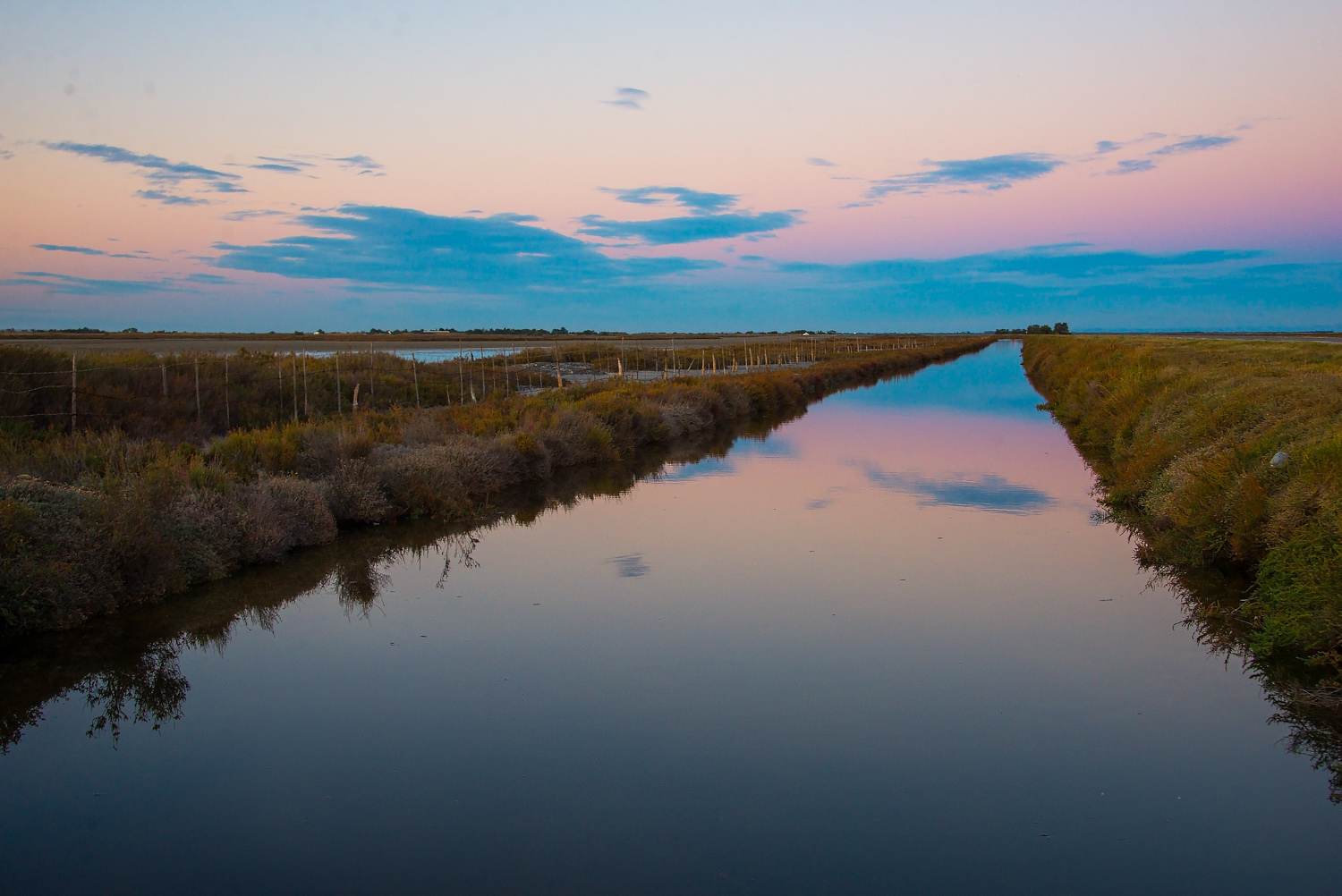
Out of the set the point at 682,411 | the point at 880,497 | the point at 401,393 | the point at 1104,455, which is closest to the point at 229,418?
the point at 401,393

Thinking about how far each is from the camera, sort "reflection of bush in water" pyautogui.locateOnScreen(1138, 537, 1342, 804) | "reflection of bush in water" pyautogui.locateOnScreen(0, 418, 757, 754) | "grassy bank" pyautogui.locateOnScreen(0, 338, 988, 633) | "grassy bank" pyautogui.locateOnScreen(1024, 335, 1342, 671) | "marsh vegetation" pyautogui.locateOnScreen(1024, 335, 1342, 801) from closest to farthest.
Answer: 1. "reflection of bush in water" pyautogui.locateOnScreen(1138, 537, 1342, 804)
2. "reflection of bush in water" pyautogui.locateOnScreen(0, 418, 757, 754)
3. "marsh vegetation" pyautogui.locateOnScreen(1024, 335, 1342, 801)
4. "grassy bank" pyautogui.locateOnScreen(1024, 335, 1342, 671)
5. "grassy bank" pyautogui.locateOnScreen(0, 338, 988, 633)

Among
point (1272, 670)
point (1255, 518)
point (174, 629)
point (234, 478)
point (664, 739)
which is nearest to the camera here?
point (664, 739)

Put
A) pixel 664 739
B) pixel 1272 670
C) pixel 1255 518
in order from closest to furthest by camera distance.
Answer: pixel 664 739 < pixel 1272 670 < pixel 1255 518

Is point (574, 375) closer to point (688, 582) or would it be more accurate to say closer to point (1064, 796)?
point (688, 582)

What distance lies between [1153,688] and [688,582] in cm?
413

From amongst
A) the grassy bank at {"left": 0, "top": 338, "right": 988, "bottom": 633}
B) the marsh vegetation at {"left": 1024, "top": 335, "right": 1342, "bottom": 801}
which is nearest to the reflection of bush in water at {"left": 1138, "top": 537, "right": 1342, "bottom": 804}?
the marsh vegetation at {"left": 1024, "top": 335, "right": 1342, "bottom": 801}

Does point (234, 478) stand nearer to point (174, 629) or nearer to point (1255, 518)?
point (174, 629)

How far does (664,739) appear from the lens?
555cm

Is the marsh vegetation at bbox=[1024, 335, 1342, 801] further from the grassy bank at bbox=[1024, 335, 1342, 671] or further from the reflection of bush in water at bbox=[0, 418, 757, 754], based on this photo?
the reflection of bush in water at bbox=[0, 418, 757, 754]

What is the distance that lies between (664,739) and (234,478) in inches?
284

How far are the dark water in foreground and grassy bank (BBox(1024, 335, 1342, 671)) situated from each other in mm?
524

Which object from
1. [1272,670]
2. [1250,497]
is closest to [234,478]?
[1272,670]

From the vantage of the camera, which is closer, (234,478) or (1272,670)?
(1272,670)

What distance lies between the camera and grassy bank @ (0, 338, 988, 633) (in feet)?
24.5
